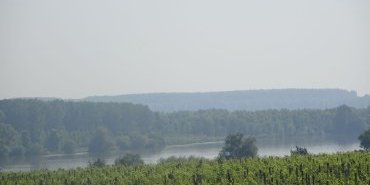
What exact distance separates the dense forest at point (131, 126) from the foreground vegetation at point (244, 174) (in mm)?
70206

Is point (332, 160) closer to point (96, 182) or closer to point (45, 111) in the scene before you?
point (96, 182)

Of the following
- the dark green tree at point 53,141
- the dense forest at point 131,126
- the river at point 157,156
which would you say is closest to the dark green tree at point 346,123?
the dense forest at point 131,126

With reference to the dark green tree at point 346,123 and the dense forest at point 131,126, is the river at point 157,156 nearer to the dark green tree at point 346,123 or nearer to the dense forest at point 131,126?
the dense forest at point 131,126

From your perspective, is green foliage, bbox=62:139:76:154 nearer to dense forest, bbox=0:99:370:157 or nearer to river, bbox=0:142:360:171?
dense forest, bbox=0:99:370:157

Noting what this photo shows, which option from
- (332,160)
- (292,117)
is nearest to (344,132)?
(292,117)

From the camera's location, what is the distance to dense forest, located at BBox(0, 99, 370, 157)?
11775cm

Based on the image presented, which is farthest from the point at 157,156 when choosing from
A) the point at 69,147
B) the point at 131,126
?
the point at 131,126

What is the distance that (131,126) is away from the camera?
A: 140875mm

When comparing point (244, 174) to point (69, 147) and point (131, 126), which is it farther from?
point (131, 126)

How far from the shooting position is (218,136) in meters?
135

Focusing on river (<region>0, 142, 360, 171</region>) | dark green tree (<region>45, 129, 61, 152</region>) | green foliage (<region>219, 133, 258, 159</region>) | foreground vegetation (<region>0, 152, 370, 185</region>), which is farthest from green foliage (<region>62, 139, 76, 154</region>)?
foreground vegetation (<region>0, 152, 370, 185</region>)

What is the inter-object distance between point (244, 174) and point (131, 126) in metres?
110

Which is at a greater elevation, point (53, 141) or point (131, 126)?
point (131, 126)

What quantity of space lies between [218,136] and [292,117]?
59.8ft
